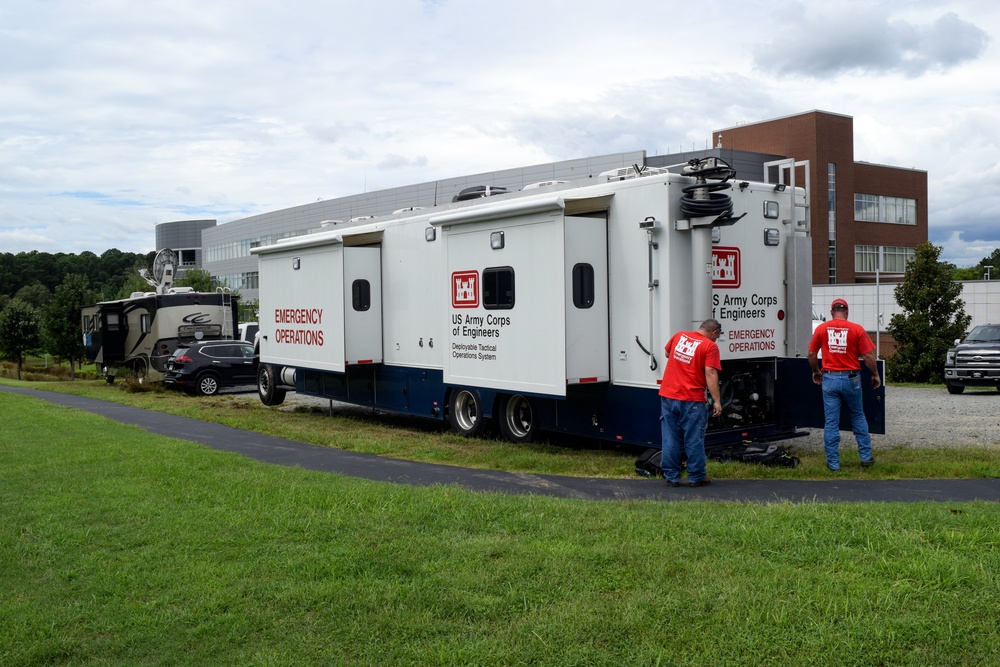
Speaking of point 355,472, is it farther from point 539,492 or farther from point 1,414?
point 1,414

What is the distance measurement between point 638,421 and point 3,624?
24.0 ft

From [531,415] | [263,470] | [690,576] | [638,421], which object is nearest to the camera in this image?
[690,576]

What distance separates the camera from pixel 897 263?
64.2 metres

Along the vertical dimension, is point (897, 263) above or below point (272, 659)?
above

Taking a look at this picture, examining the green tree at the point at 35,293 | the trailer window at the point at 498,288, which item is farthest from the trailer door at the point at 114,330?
the green tree at the point at 35,293

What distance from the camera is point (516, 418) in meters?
12.9

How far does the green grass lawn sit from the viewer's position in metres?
4.57

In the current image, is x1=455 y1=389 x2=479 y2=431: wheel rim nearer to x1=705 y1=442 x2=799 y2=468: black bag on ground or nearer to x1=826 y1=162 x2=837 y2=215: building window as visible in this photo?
x1=705 y1=442 x2=799 y2=468: black bag on ground

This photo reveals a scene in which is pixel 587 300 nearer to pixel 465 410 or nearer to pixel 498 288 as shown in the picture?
pixel 498 288

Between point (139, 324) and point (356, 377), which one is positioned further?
point (139, 324)

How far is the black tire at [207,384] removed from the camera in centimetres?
2419

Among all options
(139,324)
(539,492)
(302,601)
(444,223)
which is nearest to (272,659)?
(302,601)

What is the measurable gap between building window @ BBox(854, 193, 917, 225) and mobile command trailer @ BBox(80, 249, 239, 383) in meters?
46.5

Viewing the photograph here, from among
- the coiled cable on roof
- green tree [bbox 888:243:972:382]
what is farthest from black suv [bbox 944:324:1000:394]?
the coiled cable on roof
